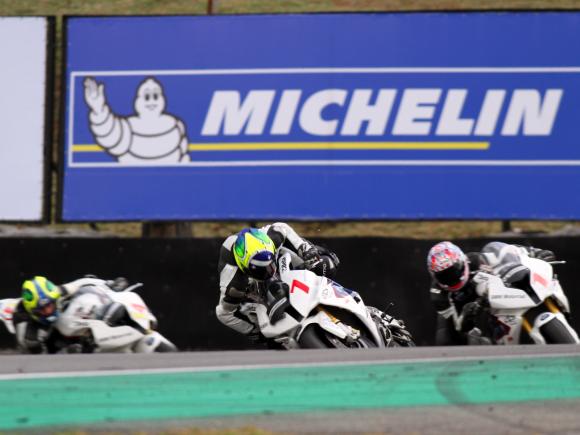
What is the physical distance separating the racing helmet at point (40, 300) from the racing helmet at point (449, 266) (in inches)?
121

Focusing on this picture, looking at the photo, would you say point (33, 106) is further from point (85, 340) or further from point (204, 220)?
point (85, 340)

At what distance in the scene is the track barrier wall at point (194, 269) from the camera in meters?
11.4

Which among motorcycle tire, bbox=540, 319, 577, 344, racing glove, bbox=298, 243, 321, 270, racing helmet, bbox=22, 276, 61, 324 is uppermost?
racing glove, bbox=298, 243, 321, 270

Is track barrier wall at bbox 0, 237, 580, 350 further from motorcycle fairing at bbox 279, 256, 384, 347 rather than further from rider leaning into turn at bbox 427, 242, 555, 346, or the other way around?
motorcycle fairing at bbox 279, 256, 384, 347

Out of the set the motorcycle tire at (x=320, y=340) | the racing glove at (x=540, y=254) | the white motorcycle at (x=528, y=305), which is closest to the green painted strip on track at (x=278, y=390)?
the motorcycle tire at (x=320, y=340)

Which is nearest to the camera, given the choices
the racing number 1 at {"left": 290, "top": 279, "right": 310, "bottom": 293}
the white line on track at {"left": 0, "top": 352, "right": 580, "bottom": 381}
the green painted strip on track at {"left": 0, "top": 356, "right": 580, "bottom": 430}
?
the green painted strip on track at {"left": 0, "top": 356, "right": 580, "bottom": 430}

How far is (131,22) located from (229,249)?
3444mm

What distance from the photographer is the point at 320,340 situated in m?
9.16

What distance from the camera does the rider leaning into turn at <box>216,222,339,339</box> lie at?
936cm

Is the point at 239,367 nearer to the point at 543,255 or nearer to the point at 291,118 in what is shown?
the point at 543,255

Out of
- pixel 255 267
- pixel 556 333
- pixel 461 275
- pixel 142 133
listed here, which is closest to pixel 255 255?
pixel 255 267

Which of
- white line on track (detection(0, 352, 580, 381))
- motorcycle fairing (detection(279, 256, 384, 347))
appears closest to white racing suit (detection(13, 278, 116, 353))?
motorcycle fairing (detection(279, 256, 384, 347))

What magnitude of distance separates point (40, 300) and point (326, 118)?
390cm

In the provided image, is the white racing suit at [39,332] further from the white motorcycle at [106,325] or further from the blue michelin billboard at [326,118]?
the blue michelin billboard at [326,118]
